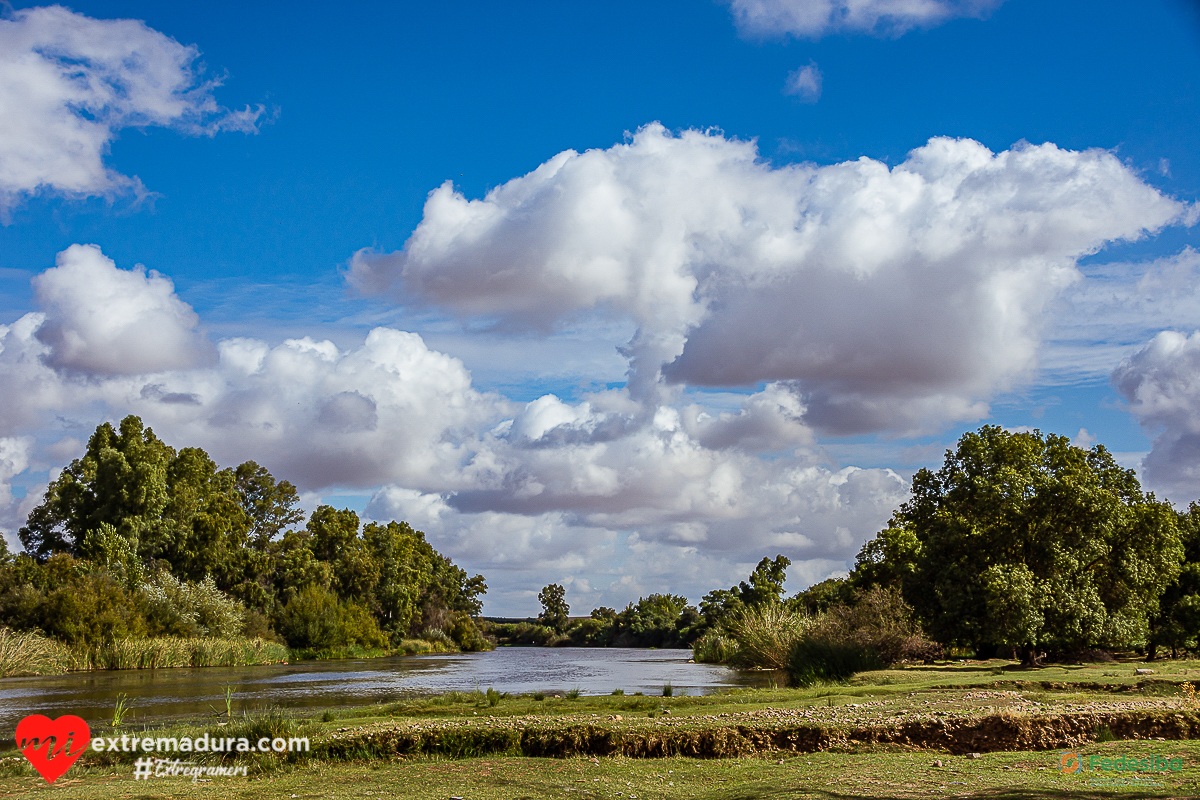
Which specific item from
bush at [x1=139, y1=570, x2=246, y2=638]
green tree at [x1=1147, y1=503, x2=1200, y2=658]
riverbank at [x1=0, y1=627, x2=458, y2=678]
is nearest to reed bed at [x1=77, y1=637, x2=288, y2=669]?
riverbank at [x1=0, y1=627, x2=458, y2=678]

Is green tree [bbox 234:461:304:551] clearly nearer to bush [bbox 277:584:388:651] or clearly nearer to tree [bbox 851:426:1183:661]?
bush [bbox 277:584:388:651]

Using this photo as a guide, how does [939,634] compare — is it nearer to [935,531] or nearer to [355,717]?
[935,531]

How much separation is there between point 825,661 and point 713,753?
1648cm

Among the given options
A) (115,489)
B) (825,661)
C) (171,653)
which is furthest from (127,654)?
(825,661)

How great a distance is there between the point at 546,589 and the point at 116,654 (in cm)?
13408

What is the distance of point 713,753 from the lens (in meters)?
14.9

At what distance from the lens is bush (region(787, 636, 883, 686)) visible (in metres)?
29.6

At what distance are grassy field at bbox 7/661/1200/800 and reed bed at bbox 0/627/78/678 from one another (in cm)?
3273

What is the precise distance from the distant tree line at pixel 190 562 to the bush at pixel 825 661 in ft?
134

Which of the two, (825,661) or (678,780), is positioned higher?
(678,780)

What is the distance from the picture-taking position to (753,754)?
48.6 ft

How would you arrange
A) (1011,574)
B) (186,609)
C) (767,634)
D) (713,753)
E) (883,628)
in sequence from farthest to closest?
1. (186,609)
2. (767,634)
3. (883,628)
4. (1011,574)
5. (713,753)

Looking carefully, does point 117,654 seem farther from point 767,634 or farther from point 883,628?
point 883,628

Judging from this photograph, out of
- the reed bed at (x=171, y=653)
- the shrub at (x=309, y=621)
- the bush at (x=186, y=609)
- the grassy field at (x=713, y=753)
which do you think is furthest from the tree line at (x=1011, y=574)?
the shrub at (x=309, y=621)
